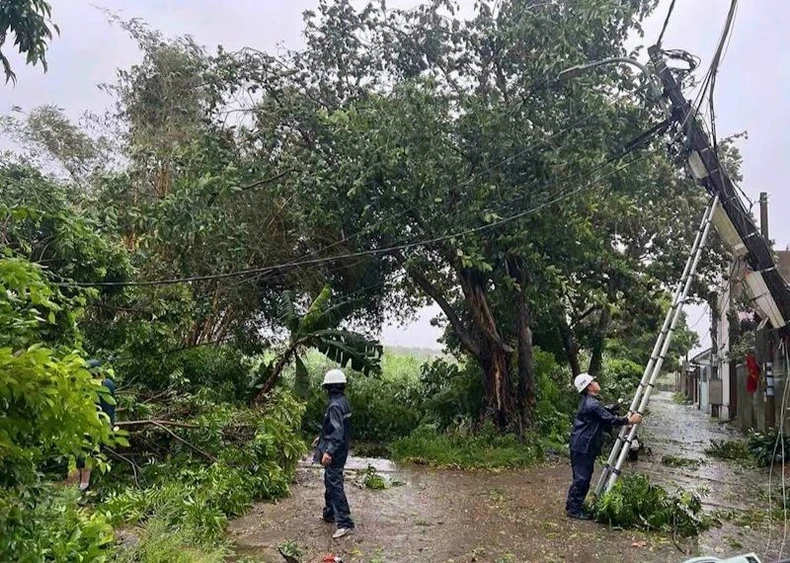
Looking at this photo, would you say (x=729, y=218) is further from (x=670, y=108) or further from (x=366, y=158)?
(x=366, y=158)

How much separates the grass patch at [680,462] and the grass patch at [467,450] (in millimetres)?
2616

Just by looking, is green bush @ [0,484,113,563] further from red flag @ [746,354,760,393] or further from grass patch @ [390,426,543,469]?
red flag @ [746,354,760,393]

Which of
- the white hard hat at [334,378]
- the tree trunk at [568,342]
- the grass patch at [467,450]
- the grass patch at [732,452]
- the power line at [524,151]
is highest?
the power line at [524,151]

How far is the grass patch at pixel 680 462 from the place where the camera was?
1370 centimetres

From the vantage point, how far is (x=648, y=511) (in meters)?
8.02

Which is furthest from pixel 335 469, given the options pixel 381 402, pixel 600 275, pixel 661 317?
pixel 661 317

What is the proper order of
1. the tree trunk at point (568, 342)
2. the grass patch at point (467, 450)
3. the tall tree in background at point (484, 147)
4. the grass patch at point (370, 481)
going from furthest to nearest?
the tree trunk at point (568, 342) → the grass patch at point (467, 450) → the tall tree in background at point (484, 147) → the grass patch at point (370, 481)

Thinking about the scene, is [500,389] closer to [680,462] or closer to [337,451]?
[680,462]

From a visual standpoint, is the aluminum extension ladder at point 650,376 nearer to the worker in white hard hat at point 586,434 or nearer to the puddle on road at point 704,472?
the worker in white hard hat at point 586,434

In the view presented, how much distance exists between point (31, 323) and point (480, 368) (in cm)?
1399

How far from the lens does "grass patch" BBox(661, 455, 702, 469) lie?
13703mm

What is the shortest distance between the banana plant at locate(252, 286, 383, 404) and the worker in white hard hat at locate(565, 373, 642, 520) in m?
5.84

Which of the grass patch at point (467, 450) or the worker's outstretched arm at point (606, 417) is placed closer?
the worker's outstretched arm at point (606, 417)

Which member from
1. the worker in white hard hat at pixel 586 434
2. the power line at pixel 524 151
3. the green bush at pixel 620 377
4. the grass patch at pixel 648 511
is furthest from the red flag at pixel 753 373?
the worker in white hard hat at pixel 586 434
